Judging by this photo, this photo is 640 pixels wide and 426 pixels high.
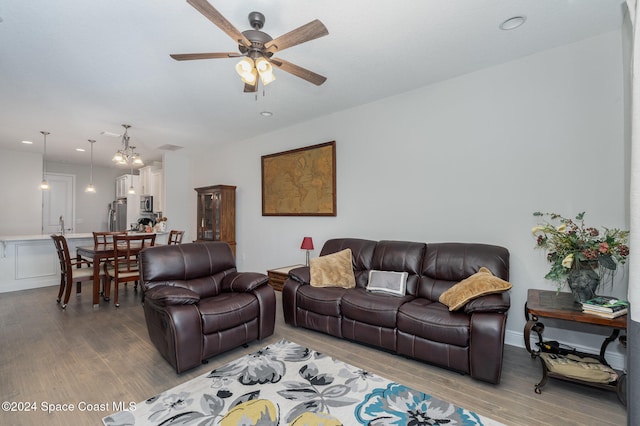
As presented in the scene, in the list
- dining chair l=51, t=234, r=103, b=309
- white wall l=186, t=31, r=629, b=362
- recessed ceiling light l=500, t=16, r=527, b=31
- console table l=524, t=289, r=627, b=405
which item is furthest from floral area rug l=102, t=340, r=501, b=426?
dining chair l=51, t=234, r=103, b=309

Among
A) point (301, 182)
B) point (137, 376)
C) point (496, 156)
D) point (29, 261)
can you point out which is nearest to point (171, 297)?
point (137, 376)

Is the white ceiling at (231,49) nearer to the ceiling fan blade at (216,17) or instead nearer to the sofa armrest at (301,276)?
the ceiling fan blade at (216,17)

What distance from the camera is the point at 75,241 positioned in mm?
5602

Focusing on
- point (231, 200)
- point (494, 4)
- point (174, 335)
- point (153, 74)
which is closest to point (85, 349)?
point (174, 335)

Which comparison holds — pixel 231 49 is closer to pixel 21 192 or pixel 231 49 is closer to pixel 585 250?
pixel 585 250

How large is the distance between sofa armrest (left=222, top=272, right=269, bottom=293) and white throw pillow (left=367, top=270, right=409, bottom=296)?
116 cm

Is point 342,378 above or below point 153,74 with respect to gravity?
below

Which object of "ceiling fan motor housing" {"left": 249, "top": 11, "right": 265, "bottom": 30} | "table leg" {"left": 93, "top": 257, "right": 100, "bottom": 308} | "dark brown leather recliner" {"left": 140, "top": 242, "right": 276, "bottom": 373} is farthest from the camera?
"table leg" {"left": 93, "top": 257, "right": 100, "bottom": 308}

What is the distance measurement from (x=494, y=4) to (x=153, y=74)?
3108 millimetres

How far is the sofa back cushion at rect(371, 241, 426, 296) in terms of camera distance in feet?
10.5

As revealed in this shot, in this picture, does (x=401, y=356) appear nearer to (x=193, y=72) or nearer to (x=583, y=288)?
(x=583, y=288)

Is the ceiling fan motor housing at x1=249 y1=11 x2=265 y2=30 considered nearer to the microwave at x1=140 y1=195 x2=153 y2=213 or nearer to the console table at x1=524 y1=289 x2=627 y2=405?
the console table at x1=524 y1=289 x2=627 y2=405

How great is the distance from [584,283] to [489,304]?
0.68m

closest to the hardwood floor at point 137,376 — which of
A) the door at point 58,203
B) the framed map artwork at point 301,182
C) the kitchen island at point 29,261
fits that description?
the framed map artwork at point 301,182
